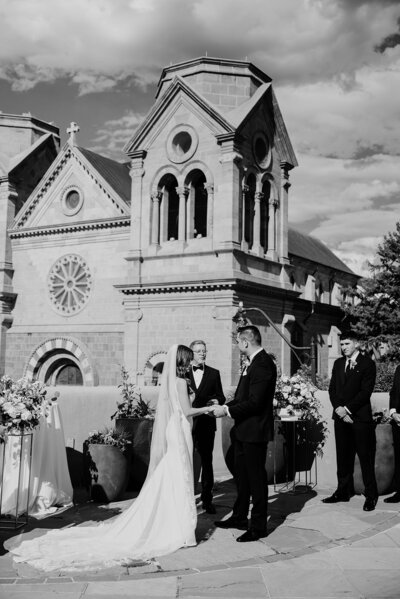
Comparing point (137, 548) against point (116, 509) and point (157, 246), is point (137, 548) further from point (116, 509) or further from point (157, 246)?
point (157, 246)

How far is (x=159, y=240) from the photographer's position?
30.5 meters

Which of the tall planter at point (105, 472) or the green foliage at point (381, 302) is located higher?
the green foliage at point (381, 302)

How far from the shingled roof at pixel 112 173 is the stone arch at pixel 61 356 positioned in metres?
7.33

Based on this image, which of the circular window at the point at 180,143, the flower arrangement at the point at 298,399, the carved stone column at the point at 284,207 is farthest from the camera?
the carved stone column at the point at 284,207

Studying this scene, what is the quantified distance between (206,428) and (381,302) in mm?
29515

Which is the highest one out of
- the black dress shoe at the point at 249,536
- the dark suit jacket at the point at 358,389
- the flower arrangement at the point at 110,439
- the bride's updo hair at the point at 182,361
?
the bride's updo hair at the point at 182,361

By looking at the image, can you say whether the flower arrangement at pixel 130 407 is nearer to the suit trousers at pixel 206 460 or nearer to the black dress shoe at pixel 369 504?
the suit trousers at pixel 206 460

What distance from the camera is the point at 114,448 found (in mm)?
11312

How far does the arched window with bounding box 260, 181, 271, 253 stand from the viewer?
31594 millimetres

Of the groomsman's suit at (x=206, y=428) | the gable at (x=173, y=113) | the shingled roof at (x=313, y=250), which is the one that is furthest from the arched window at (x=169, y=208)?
the groomsman's suit at (x=206, y=428)

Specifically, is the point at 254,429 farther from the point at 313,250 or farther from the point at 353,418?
the point at 313,250

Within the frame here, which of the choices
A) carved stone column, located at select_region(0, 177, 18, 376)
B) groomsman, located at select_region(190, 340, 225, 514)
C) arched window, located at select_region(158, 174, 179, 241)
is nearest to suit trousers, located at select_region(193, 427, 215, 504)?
groomsman, located at select_region(190, 340, 225, 514)

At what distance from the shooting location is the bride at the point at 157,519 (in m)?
7.77

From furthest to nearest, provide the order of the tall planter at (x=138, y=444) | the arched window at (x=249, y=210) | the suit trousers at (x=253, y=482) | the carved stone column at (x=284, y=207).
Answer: the carved stone column at (x=284, y=207) → the arched window at (x=249, y=210) → the tall planter at (x=138, y=444) → the suit trousers at (x=253, y=482)
